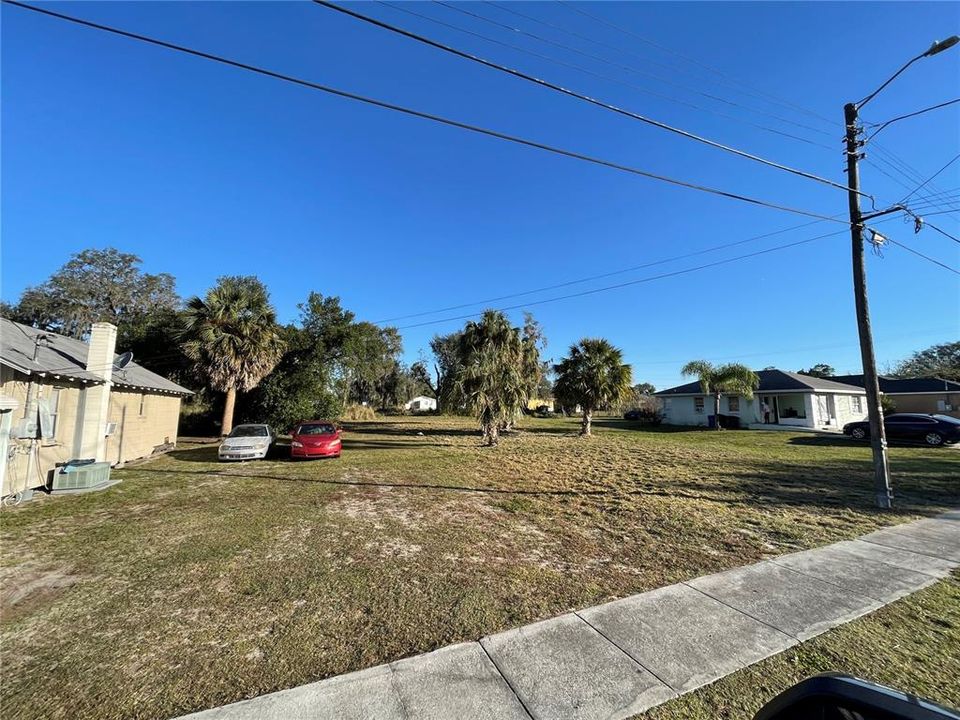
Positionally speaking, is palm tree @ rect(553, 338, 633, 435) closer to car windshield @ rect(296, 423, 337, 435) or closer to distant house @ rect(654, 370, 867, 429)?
distant house @ rect(654, 370, 867, 429)

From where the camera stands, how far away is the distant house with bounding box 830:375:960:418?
3028 cm

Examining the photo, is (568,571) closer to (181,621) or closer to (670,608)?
(670,608)

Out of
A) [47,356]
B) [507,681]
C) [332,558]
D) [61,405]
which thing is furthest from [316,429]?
[507,681]

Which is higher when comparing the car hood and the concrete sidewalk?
the car hood

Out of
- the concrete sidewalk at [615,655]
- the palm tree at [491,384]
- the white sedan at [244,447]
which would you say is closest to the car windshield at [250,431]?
the white sedan at [244,447]

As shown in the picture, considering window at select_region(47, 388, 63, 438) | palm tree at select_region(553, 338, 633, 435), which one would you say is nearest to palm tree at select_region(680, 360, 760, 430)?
palm tree at select_region(553, 338, 633, 435)

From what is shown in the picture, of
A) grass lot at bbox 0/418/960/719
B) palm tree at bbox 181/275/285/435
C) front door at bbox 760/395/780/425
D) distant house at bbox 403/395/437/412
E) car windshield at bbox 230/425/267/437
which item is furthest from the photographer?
distant house at bbox 403/395/437/412

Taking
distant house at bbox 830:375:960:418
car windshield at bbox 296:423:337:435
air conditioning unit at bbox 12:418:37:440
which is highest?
distant house at bbox 830:375:960:418

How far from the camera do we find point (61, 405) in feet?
35.5

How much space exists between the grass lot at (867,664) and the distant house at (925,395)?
37123 millimetres

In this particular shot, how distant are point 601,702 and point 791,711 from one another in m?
1.66

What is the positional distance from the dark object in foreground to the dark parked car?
2286 centimetres

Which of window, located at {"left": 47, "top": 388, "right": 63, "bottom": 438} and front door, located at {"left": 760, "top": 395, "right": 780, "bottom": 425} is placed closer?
window, located at {"left": 47, "top": 388, "right": 63, "bottom": 438}

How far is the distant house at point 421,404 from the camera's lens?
75494 millimetres
